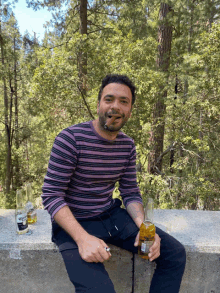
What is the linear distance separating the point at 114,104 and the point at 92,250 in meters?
0.96

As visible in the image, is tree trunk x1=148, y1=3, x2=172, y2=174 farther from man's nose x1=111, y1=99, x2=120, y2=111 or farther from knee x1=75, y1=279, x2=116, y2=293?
knee x1=75, y1=279, x2=116, y2=293

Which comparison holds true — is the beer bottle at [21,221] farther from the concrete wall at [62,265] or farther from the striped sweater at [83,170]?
the striped sweater at [83,170]

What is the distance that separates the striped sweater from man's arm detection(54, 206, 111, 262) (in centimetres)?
6

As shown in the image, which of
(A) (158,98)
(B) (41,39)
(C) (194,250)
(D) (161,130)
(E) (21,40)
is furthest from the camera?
(E) (21,40)

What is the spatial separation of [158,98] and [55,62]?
8.78ft

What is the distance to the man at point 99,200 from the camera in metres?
1.38

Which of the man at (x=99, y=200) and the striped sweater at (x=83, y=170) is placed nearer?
the man at (x=99, y=200)

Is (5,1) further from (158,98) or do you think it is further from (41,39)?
(158,98)

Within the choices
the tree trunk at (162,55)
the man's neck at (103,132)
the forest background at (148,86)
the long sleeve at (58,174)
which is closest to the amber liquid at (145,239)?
the long sleeve at (58,174)

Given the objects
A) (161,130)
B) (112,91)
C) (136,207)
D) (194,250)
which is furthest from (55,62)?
(194,250)

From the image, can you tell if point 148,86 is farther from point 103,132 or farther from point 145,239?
point 145,239

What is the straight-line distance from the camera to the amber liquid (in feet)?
5.08

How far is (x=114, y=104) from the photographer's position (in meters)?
1.71

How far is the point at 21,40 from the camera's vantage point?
1157cm
